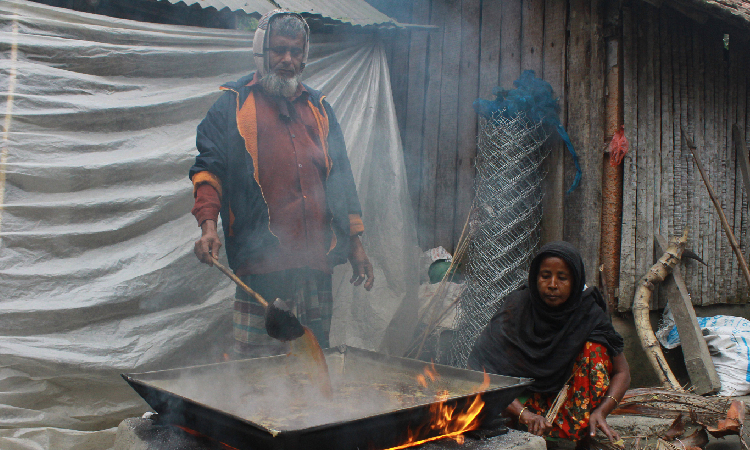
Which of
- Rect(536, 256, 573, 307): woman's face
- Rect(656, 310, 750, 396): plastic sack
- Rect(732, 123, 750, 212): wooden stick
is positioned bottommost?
Rect(656, 310, 750, 396): plastic sack

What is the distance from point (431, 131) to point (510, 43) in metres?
1.01

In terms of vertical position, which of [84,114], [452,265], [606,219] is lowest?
[452,265]

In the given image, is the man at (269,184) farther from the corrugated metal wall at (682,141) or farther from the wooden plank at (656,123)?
the wooden plank at (656,123)

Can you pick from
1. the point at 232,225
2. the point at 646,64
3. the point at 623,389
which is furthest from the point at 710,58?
the point at 232,225

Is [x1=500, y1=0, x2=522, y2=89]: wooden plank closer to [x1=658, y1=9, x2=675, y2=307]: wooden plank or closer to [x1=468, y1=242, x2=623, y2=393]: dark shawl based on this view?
[x1=658, y1=9, x2=675, y2=307]: wooden plank

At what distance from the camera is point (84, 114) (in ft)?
9.89

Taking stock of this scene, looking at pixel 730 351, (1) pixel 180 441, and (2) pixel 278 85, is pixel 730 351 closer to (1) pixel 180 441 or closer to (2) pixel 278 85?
(2) pixel 278 85

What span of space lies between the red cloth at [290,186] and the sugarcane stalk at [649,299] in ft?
8.06

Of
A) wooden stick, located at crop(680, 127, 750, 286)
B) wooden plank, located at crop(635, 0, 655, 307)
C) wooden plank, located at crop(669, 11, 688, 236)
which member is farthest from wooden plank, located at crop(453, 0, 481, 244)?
wooden stick, located at crop(680, 127, 750, 286)

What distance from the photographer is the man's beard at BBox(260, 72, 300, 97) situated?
9.00ft

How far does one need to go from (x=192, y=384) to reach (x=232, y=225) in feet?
2.88

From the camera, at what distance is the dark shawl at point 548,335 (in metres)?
2.79

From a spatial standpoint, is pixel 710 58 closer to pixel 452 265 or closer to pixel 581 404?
pixel 452 265

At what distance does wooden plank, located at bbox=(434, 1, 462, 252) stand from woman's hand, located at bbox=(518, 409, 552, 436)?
7.28 feet
